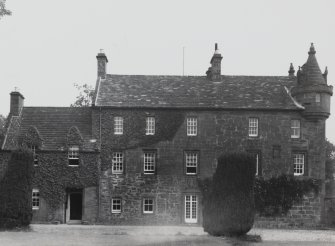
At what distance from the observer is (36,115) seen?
45344mm

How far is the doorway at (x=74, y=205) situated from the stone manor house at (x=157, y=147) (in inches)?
3.1

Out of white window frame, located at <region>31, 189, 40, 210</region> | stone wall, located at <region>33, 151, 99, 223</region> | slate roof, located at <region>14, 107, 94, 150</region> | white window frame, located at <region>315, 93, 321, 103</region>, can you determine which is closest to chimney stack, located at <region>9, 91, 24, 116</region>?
slate roof, located at <region>14, 107, 94, 150</region>

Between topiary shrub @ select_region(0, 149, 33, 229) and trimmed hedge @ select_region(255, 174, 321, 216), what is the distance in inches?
709

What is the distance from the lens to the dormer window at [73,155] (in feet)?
141

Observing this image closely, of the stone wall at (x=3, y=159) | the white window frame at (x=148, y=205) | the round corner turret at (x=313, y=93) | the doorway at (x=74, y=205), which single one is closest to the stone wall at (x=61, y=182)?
the doorway at (x=74, y=205)

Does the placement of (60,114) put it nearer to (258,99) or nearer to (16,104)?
(16,104)

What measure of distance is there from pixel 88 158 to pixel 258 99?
14.5m

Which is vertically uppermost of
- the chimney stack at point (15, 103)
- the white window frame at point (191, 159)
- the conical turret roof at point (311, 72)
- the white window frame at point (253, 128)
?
the conical turret roof at point (311, 72)

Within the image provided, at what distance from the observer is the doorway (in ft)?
140

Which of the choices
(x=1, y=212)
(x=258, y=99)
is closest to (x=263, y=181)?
(x=258, y=99)

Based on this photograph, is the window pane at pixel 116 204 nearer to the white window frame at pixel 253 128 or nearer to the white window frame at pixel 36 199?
the white window frame at pixel 36 199

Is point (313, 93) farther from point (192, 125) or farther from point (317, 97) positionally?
point (192, 125)

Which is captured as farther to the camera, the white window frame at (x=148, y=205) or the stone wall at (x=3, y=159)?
the white window frame at (x=148, y=205)

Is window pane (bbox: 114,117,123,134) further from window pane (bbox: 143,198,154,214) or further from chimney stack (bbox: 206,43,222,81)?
chimney stack (bbox: 206,43,222,81)
